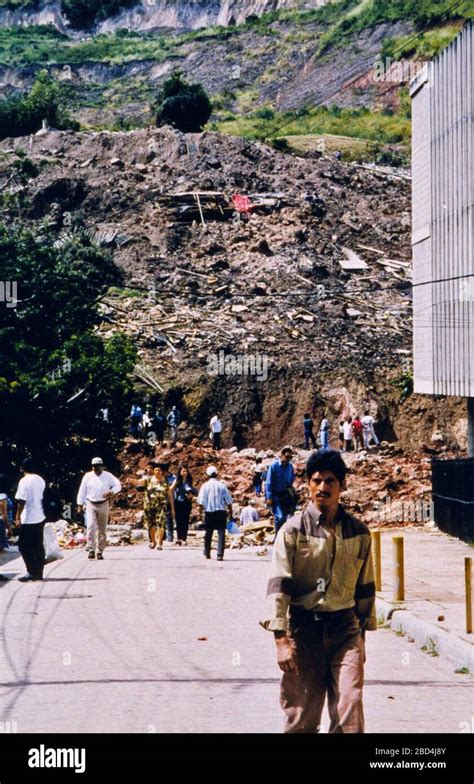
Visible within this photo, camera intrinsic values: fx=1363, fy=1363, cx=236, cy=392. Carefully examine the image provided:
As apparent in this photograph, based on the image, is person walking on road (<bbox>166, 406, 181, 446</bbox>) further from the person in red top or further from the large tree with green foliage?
the large tree with green foliage

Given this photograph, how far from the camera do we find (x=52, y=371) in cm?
3500

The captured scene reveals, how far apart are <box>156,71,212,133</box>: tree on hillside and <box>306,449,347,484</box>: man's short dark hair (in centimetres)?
7811

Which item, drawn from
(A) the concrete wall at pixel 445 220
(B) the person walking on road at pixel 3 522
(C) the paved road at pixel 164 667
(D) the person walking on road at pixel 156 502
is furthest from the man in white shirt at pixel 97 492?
(A) the concrete wall at pixel 445 220

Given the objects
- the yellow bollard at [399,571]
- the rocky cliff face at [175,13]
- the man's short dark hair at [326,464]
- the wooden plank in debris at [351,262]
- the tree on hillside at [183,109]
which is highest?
the rocky cliff face at [175,13]

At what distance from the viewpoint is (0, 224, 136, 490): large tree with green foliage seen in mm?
34594

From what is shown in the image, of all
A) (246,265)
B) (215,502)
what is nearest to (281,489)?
(215,502)

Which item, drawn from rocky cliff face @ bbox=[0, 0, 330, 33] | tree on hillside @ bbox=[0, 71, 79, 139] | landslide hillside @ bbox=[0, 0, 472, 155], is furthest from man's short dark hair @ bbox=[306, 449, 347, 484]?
rocky cliff face @ bbox=[0, 0, 330, 33]

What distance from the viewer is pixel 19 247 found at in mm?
39031

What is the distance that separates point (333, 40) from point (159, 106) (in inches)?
2022

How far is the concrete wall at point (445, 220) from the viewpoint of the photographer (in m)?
27.2

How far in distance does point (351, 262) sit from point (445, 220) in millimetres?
36056

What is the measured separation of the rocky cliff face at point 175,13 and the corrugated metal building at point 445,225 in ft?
438

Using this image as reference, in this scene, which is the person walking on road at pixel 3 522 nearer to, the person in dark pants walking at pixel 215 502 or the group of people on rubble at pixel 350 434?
the person in dark pants walking at pixel 215 502

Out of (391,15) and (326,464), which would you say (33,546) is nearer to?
(326,464)
